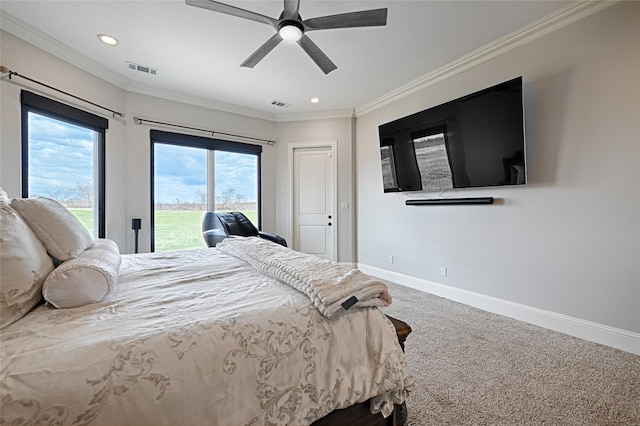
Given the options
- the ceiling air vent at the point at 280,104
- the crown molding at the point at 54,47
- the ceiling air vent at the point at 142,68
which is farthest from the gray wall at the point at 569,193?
the crown molding at the point at 54,47

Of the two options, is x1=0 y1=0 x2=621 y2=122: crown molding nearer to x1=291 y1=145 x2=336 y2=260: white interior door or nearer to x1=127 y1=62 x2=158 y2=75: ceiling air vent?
x1=127 y1=62 x2=158 y2=75: ceiling air vent

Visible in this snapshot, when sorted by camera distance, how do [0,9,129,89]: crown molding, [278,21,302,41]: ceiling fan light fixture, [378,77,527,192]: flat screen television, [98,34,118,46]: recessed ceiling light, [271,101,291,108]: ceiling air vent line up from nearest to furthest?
[278,21,302,41]: ceiling fan light fixture < [0,9,129,89]: crown molding < [378,77,527,192]: flat screen television < [98,34,118,46]: recessed ceiling light < [271,101,291,108]: ceiling air vent

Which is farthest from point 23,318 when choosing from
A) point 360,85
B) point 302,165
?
point 302,165

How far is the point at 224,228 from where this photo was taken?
3994 mm

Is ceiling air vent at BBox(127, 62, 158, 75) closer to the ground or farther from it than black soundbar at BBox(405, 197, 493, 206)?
farther from it

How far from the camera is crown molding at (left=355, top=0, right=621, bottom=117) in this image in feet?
7.78

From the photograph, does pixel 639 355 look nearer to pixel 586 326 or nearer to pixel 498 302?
pixel 586 326

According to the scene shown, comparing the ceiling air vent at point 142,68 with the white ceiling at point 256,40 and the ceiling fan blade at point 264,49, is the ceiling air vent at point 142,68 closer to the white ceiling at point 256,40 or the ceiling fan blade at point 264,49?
the white ceiling at point 256,40

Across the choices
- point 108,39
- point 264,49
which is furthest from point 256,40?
point 108,39

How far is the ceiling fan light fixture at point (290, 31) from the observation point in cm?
212

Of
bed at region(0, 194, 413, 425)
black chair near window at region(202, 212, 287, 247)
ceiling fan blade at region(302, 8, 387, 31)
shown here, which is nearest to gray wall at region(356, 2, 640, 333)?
ceiling fan blade at region(302, 8, 387, 31)

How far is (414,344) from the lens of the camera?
2277 millimetres

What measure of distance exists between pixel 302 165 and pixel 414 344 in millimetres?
3662

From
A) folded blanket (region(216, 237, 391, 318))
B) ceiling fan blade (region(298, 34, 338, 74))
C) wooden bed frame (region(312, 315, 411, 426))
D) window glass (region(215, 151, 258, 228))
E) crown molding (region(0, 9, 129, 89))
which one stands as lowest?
wooden bed frame (region(312, 315, 411, 426))
